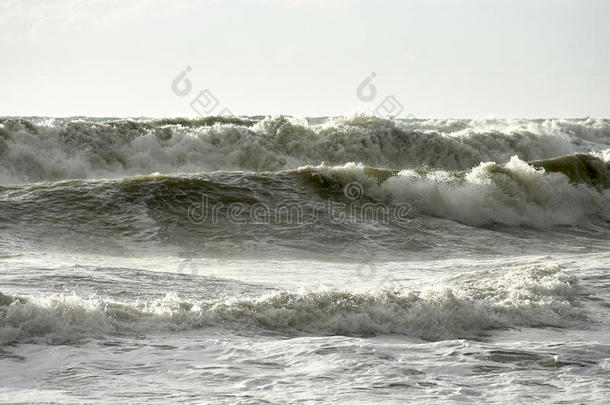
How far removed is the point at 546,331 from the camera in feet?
20.5

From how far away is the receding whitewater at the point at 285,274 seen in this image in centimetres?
472

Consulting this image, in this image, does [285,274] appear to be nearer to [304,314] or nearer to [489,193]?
[304,314]

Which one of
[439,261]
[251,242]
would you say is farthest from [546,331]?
[251,242]

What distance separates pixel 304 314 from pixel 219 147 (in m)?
14.8

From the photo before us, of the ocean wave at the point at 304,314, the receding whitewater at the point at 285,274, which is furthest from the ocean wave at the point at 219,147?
the ocean wave at the point at 304,314

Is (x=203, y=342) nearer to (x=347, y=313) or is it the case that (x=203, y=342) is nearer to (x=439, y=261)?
(x=347, y=313)

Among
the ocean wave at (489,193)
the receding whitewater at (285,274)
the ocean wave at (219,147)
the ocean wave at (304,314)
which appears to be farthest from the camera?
the ocean wave at (219,147)

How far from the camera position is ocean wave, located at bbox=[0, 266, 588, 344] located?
5484 millimetres

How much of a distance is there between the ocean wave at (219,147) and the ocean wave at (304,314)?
12.0m

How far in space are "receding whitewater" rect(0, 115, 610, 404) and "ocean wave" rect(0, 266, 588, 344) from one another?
0.06ft

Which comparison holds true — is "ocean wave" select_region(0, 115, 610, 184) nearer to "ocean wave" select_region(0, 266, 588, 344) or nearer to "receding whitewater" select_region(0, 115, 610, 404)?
"receding whitewater" select_region(0, 115, 610, 404)

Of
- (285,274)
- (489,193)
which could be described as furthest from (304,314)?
(489,193)

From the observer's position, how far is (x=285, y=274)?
356 inches

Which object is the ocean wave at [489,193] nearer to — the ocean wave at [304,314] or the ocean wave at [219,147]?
the ocean wave at [219,147]
